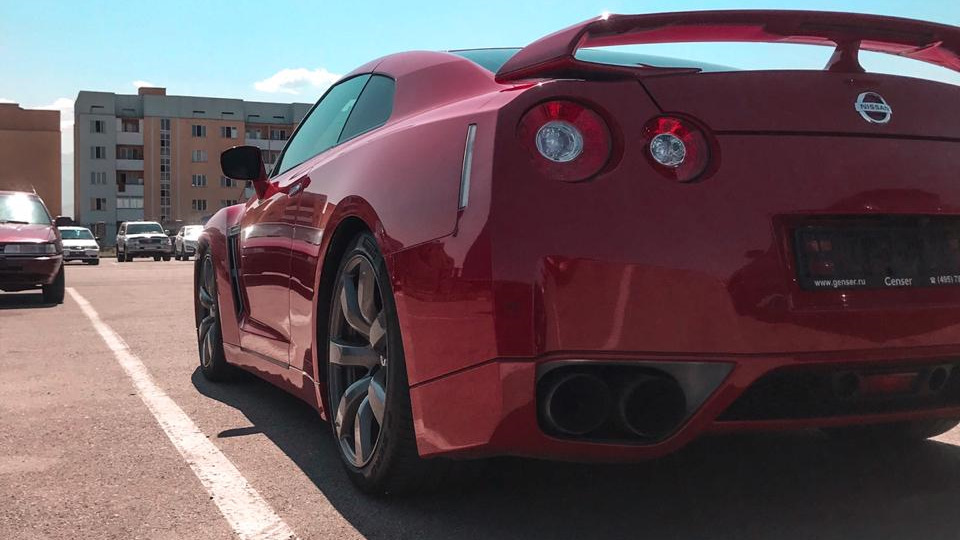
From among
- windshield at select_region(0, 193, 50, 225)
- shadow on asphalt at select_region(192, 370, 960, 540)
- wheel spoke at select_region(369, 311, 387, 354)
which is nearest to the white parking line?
shadow on asphalt at select_region(192, 370, 960, 540)

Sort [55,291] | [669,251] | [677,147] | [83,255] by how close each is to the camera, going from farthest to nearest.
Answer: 1. [83,255]
2. [55,291]
3. [677,147]
4. [669,251]

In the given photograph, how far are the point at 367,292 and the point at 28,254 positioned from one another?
9990 millimetres

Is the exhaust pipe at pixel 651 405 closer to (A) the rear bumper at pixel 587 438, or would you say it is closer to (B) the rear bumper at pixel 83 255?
(A) the rear bumper at pixel 587 438

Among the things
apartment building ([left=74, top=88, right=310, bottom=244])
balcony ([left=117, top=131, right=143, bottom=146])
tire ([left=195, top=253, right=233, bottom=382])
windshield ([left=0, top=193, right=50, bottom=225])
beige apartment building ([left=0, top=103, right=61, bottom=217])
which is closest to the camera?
tire ([left=195, top=253, right=233, bottom=382])

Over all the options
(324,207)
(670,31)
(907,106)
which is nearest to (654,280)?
(670,31)

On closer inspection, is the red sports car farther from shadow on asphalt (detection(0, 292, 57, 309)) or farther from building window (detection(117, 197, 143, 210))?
building window (detection(117, 197, 143, 210))

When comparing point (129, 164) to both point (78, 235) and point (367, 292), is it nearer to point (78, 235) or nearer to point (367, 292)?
point (78, 235)

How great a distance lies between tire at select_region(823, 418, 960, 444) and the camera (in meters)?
3.27

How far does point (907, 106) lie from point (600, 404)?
114cm

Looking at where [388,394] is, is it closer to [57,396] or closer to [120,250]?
[57,396]

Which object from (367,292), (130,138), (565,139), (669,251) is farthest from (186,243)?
(130,138)

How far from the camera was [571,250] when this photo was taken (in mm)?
2055

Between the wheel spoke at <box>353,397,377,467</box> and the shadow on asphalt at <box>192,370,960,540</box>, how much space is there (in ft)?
0.45

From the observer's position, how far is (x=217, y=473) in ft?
10.3
